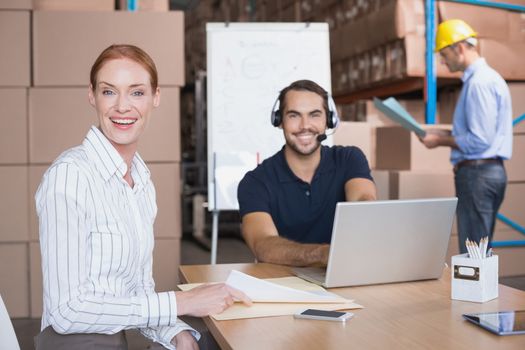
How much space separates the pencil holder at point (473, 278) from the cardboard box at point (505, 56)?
3607 millimetres

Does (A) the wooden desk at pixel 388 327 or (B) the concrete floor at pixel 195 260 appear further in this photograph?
(B) the concrete floor at pixel 195 260

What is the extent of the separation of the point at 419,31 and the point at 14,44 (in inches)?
105

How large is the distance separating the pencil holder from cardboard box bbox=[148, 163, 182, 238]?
260 centimetres

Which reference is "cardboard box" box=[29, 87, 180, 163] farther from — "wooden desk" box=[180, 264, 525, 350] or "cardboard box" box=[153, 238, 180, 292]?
"wooden desk" box=[180, 264, 525, 350]

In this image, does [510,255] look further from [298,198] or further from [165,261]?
[298,198]

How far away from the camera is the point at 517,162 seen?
5066 millimetres

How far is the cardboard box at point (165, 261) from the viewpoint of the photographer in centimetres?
412

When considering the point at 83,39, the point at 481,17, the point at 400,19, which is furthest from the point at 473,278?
the point at 481,17

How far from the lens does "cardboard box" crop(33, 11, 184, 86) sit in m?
4.00

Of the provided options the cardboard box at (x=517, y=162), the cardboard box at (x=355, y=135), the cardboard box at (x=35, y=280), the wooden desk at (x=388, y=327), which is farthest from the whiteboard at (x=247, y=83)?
the wooden desk at (x=388, y=327)

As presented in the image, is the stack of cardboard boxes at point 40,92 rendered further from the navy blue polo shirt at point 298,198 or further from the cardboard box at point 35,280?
the navy blue polo shirt at point 298,198

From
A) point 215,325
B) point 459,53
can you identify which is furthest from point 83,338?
point 459,53

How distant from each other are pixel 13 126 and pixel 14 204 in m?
0.43

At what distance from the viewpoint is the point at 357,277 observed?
70.8 inches
